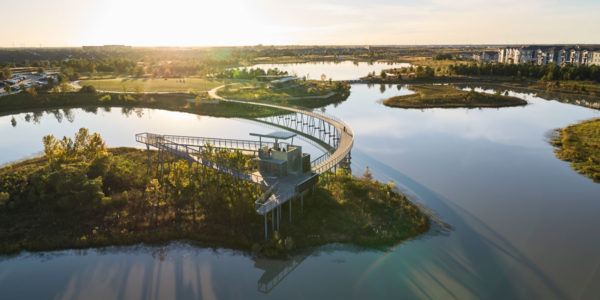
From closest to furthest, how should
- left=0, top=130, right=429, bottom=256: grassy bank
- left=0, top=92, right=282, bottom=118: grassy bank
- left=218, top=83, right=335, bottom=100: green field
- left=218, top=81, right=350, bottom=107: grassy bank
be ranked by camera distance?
1. left=0, top=130, right=429, bottom=256: grassy bank
2. left=0, top=92, right=282, bottom=118: grassy bank
3. left=218, top=81, right=350, bottom=107: grassy bank
4. left=218, top=83, right=335, bottom=100: green field

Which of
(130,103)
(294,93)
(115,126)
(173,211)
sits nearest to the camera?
(173,211)

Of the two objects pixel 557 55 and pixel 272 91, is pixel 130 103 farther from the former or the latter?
pixel 557 55

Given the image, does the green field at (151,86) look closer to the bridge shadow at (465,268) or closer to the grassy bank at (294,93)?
the grassy bank at (294,93)

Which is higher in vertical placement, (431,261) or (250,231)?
(250,231)

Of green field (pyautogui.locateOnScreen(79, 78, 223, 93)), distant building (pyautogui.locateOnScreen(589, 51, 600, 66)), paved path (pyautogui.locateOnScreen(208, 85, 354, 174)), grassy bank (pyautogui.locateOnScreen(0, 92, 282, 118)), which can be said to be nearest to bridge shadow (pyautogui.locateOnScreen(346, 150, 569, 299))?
paved path (pyautogui.locateOnScreen(208, 85, 354, 174))

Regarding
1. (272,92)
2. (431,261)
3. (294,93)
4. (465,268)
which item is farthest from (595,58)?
(431,261)

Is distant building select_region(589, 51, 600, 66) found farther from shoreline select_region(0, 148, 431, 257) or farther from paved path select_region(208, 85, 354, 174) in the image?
shoreline select_region(0, 148, 431, 257)

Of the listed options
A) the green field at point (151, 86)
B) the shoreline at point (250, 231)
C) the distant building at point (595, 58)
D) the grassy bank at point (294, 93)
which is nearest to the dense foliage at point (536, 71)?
the distant building at point (595, 58)
